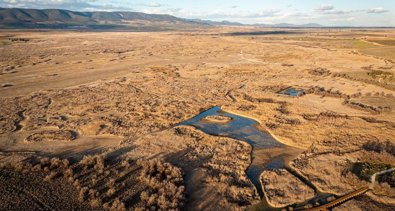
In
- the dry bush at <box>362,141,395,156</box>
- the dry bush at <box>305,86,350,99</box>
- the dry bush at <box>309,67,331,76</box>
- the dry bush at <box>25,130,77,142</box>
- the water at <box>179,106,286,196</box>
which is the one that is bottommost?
the dry bush at <box>25,130,77,142</box>

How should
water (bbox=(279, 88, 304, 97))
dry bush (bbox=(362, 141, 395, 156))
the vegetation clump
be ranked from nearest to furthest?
1. the vegetation clump
2. dry bush (bbox=(362, 141, 395, 156))
3. water (bbox=(279, 88, 304, 97))

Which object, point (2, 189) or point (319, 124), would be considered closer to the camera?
point (2, 189)

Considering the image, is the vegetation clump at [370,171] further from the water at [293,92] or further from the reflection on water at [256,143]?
the water at [293,92]

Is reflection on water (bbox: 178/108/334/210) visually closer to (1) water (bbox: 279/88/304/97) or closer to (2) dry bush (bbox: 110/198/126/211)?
(2) dry bush (bbox: 110/198/126/211)

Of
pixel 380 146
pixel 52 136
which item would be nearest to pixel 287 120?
pixel 380 146

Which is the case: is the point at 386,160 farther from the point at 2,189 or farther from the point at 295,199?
the point at 2,189

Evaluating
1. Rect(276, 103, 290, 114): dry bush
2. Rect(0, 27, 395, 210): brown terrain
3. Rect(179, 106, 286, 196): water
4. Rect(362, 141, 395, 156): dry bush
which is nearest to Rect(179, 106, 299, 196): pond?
Rect(179, 106, 286, 196): water

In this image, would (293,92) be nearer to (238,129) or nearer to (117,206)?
(238,129)

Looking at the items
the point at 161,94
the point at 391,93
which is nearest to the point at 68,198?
the point at 161,94

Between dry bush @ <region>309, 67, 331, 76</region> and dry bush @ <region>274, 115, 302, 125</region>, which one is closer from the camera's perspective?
dry bush @ <region>274, 115, 302, 125</region>
